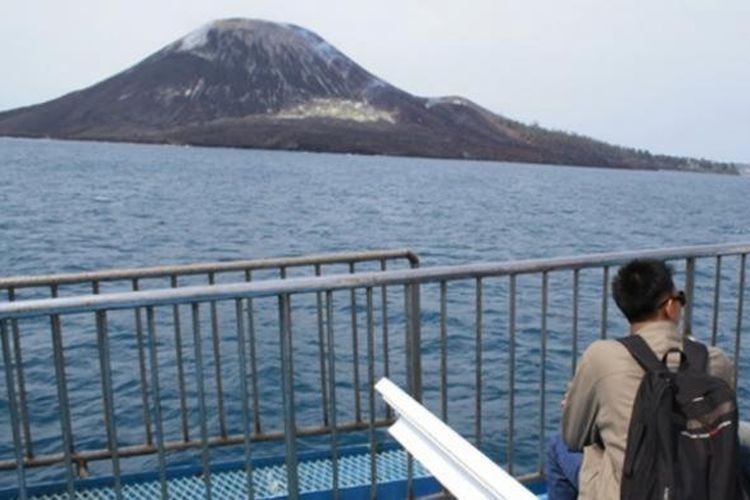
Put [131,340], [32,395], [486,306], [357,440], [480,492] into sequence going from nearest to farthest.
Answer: [480,492], [357,440], [32,395], [131,340], [486,306]

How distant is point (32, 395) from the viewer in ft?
39.1

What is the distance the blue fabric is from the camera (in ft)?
10.5

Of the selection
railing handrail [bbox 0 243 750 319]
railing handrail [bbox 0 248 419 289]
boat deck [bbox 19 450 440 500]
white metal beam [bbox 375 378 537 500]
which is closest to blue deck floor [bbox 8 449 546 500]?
boat deck [bbox 19 450 440 500]

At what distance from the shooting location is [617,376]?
2.58 meters

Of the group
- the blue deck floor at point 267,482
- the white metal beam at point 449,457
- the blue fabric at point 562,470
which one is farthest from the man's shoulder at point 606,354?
the blue deck floor at point 267,482

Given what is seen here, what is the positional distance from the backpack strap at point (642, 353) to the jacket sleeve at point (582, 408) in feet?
0.42

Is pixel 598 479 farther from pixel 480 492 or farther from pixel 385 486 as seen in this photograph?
pixel 385 486

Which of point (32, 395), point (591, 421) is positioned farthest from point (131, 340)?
point (591, 421)

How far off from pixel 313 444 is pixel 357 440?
67 cm

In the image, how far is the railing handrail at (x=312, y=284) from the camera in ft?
10.0

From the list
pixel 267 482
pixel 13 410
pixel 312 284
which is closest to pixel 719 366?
pixel 312 284

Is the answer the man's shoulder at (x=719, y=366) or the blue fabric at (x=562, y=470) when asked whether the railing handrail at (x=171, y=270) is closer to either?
the blue fabric at (x=562, y=470)

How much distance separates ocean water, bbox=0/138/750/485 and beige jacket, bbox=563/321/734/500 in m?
7.02

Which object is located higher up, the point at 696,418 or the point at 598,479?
the point at 696,418
